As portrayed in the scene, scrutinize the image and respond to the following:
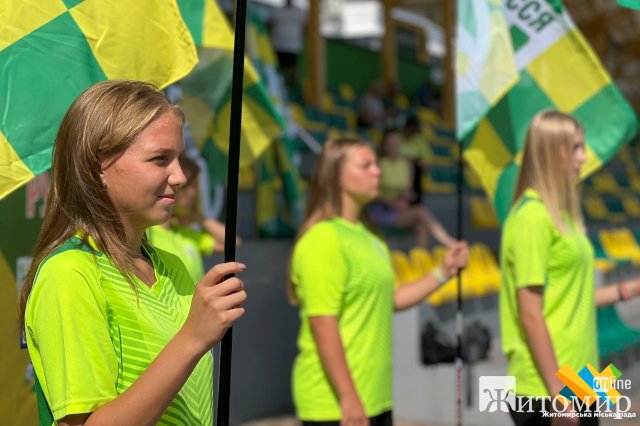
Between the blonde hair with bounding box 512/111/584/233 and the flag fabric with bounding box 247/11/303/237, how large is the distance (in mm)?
3673

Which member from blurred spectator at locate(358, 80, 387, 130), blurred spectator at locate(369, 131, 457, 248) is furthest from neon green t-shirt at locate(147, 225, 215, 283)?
blurred spectator at locate(358, 80, 387, 130)

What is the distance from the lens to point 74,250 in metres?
1.76

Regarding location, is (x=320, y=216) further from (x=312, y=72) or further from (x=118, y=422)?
(x=312, y=72)

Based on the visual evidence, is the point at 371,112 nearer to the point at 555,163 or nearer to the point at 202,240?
the point at 202,240

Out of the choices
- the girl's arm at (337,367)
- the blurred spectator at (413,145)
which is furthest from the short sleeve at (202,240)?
the blurred spectator at (413,145)

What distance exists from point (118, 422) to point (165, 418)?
208 millimetres

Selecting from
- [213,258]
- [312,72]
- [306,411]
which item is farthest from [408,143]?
[306,411]

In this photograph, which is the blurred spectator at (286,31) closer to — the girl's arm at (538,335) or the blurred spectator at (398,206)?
the blurred spectator at (398,206)

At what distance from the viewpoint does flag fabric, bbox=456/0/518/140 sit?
4324mm

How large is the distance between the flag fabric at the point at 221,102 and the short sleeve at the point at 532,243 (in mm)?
1303

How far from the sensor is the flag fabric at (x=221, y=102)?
3.88 metres

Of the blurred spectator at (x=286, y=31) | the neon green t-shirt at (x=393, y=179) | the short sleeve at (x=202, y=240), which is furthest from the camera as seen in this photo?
the blurred spectator at (x=286, y=31)

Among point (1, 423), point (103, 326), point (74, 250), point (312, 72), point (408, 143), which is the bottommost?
point (1, 423)

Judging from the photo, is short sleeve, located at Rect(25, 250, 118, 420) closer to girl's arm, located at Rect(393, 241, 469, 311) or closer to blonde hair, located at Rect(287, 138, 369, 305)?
blonde hair, located at Rect(287, 138, 369, 305)
